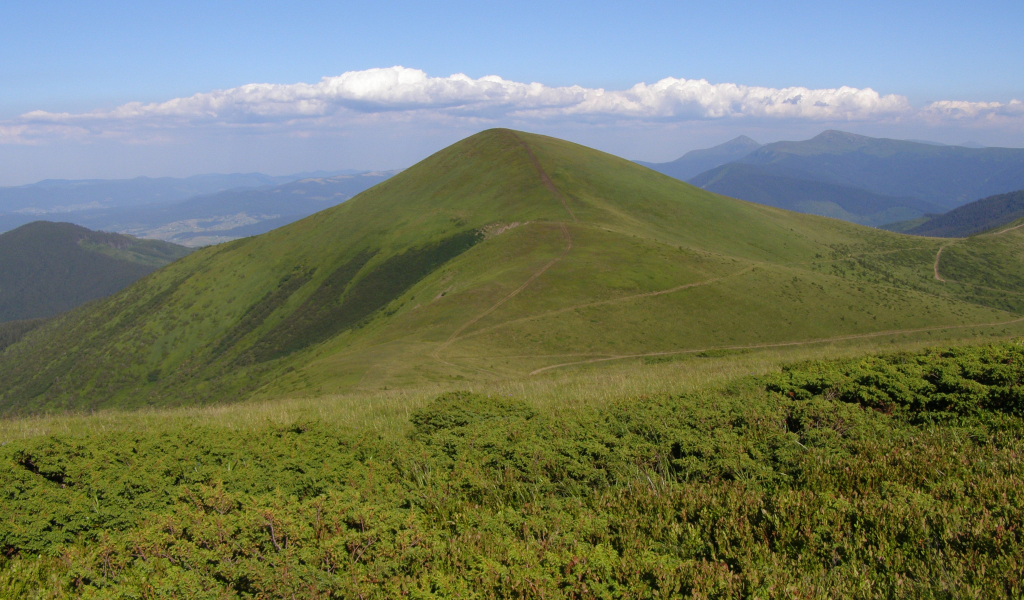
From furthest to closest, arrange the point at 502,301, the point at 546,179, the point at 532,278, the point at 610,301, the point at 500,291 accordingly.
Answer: the point at 546,179 < the point at 532,278 < the point at 500,291 < the point at 610,301 < the point at 502,301

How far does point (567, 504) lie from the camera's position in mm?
6441

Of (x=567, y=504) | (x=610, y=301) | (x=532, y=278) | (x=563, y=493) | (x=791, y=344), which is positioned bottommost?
(x=791, y=344)

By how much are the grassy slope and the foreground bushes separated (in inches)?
814

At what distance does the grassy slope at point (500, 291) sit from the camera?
47.5m

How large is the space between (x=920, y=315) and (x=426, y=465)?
67.3 m

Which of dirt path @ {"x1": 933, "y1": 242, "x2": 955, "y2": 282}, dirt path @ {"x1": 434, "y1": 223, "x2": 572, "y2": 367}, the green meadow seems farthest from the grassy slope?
the green meadow

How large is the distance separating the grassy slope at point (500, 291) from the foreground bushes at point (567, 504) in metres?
20.7

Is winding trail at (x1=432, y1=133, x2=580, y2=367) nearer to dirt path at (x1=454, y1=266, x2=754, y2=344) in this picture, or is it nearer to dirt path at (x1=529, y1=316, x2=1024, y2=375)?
dirt path at (x1=454, y1=266, x2=754, y2=344)

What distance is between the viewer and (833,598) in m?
4.33

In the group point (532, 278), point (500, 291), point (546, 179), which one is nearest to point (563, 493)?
point (500, 291)

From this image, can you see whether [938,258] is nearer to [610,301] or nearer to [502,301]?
[610,301]

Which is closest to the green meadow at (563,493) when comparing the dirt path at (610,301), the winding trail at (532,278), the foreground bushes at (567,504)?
the foreground bushes at (567,504)

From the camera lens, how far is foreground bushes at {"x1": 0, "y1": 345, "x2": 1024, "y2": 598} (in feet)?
15.4

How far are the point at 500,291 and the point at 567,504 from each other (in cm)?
4880
